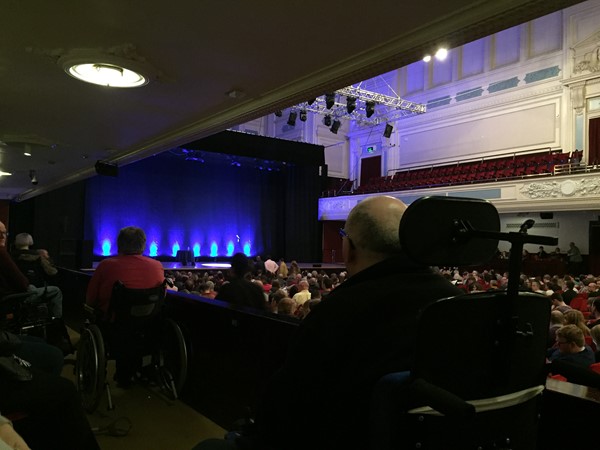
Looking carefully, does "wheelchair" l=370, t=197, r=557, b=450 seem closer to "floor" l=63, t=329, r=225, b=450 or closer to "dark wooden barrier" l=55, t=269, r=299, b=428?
"dark wooden barrier" l=55, t=269, r=299, b=428

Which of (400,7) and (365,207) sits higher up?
(400,7)

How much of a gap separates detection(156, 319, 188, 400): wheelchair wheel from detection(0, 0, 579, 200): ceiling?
173 cm

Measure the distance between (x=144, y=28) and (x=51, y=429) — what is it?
6.26 feet

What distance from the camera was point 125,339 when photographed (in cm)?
302

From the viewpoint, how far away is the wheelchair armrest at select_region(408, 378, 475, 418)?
79 cm

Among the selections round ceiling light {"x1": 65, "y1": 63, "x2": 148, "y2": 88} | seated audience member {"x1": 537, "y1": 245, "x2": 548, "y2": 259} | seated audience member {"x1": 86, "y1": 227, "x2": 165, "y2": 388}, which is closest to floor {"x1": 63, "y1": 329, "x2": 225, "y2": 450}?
seated audience member {"x1": 86, "y1": 227, "x2": 165, "y2": 388}

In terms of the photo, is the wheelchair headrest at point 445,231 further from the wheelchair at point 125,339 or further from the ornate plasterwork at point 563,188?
the ornate plasterwork at point 563,188

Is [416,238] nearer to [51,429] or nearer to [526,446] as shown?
[526,446]

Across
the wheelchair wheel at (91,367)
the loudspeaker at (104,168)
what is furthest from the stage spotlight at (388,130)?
the wheelchair wheel at (91,367)

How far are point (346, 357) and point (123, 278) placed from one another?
2.43 meters

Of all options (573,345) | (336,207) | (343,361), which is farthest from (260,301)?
(336,207)

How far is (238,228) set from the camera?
1739cm

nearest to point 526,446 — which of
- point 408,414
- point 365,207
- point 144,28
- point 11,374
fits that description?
point 408,414

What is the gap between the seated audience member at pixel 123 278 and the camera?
10.0 ft
